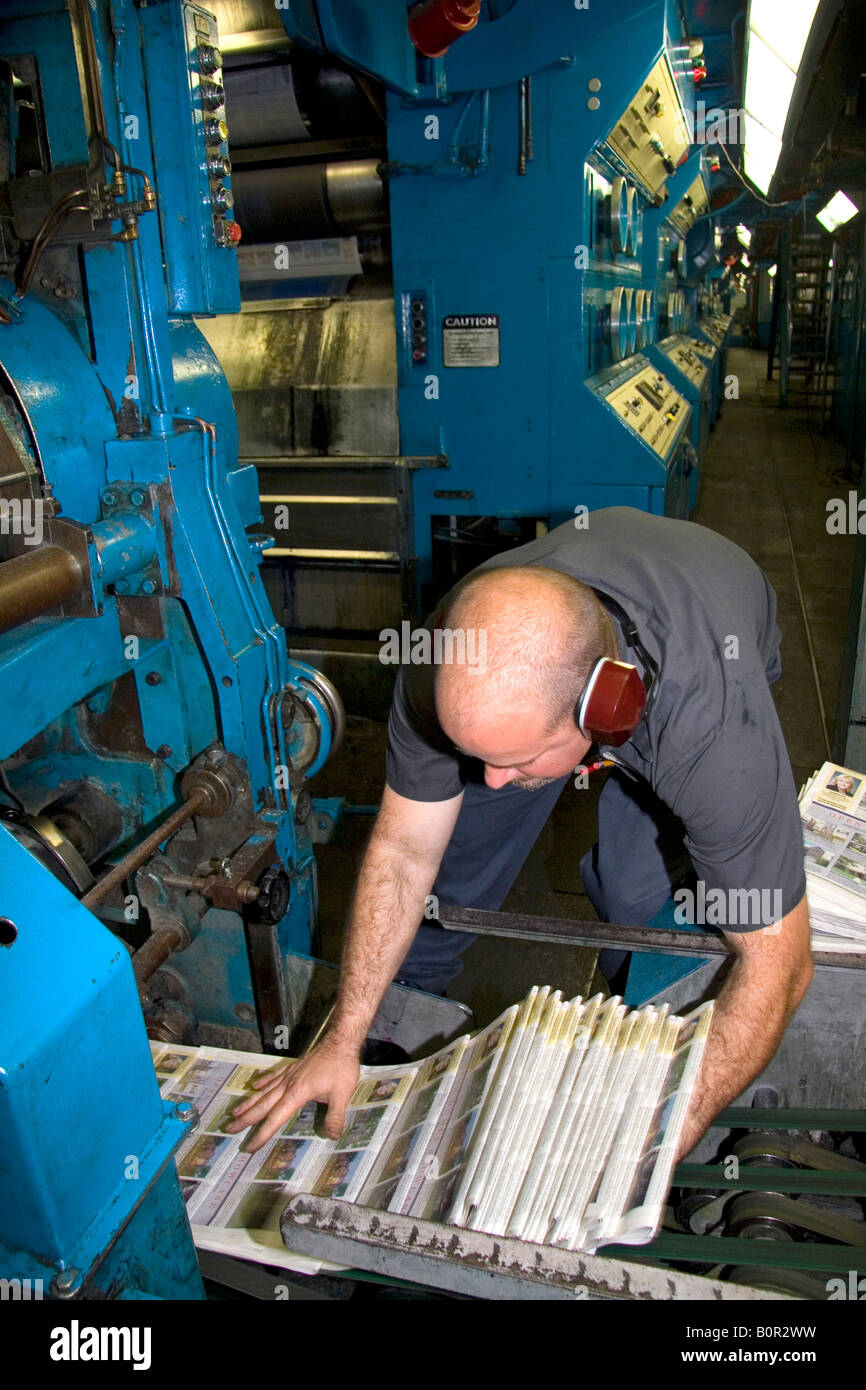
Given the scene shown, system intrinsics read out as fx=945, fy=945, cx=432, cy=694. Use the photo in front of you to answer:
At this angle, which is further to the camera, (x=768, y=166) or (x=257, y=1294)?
(x=768, y=166)

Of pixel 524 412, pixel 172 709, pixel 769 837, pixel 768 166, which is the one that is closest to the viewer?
pixel 769 837

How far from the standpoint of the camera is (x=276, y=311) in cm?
404

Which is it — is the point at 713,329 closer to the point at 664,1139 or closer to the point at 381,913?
the point at 381,913

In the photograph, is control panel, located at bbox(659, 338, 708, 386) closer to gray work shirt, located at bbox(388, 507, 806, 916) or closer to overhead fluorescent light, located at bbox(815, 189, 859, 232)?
overhead fluorescent light, located at bbox(815, 189, 859, 232)

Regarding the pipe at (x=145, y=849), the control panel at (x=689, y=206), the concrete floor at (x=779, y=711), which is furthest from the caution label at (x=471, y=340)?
the control panel at (x=689, y=206)

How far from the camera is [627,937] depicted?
1.70 meters

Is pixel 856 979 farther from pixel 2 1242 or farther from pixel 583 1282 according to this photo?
pixel 2 1242

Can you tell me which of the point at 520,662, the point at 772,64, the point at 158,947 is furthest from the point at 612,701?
the point at 772,64

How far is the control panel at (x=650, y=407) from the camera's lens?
375 centimetres

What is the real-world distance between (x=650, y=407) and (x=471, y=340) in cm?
105

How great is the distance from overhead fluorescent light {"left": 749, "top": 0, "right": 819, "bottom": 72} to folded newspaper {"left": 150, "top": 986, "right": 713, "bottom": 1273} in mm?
3104

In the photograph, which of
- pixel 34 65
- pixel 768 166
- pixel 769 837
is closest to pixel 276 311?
pixel 34 65

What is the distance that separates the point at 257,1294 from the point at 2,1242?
56 centimetres

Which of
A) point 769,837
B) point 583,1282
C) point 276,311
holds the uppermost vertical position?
point 276,311
